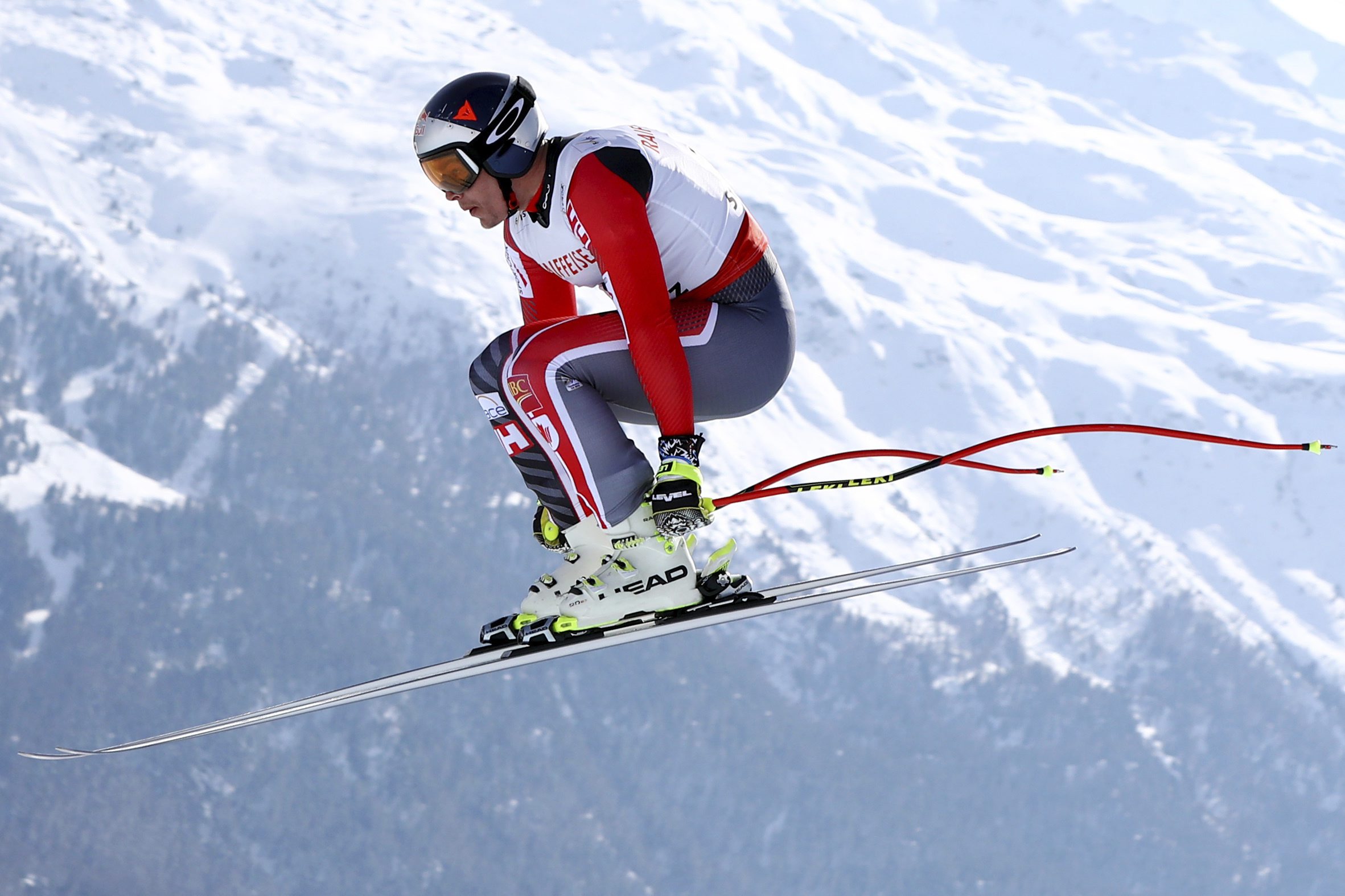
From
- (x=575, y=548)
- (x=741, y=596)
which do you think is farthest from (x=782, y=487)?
(x=575, y=548)

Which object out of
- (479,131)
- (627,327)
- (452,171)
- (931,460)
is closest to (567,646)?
(627,327)

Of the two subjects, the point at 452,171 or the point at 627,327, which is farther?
the point at 452,171

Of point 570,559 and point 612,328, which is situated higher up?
point 612,328

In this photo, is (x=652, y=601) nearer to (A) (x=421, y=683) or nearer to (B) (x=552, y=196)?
(A) (x=421, y=683)

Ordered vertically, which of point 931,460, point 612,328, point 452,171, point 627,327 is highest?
point 452,171

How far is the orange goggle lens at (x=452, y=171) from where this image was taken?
744 cm

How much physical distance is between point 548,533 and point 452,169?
2.58 meters

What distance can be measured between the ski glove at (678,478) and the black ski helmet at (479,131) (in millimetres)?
1813

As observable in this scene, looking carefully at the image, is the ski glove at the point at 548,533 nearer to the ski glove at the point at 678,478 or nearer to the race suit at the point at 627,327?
the race suit at the point at 627,327

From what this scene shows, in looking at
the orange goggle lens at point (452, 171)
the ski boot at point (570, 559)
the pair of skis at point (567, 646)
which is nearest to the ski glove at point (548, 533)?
the ski boot at point (570, 559)

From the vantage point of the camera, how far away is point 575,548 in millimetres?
8422

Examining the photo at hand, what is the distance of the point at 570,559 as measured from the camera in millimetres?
8539

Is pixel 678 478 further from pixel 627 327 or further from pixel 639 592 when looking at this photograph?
pixel 639 592

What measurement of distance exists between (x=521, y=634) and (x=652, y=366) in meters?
2.35
